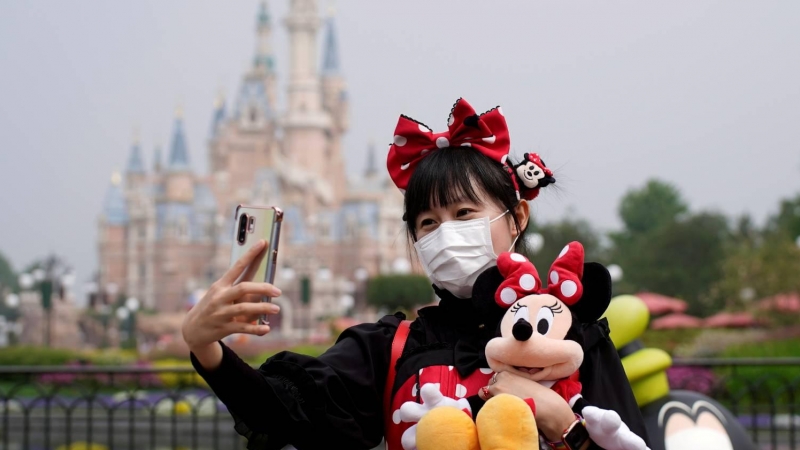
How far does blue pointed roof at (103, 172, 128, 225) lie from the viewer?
6881 centimetres

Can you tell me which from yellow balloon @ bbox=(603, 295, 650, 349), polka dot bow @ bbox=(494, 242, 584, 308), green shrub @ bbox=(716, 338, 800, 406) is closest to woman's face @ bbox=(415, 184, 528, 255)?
polka dot bow @ bbox=(494, 242, 584, 308)

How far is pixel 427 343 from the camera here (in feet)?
7.11

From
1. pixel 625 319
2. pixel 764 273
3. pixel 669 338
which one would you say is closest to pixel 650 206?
pixel 764 273

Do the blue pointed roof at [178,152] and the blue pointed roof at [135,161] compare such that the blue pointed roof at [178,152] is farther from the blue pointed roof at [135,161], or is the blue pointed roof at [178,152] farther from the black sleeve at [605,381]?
the black sleeve at [605,381]

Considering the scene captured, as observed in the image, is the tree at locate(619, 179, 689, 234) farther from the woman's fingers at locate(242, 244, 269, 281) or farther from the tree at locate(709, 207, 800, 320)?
the woman's fingers at locate(242, 244, 269, 281)

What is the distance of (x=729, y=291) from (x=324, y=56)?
1840 inches

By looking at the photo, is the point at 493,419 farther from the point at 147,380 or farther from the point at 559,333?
the point at 147,380

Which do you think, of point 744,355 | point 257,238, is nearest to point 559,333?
point 257,238

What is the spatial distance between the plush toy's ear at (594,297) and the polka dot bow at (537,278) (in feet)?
0.08

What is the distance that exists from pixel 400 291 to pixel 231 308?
Answer: 4001 centimetres

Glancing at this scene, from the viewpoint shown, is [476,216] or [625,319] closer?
[476,216]

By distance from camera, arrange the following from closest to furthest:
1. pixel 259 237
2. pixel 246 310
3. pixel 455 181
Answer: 1. pixel 246 310
2. pixel 259 237
3. pixel 455 181

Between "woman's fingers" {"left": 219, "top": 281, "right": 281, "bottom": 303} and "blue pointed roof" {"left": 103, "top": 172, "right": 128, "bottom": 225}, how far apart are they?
226ft

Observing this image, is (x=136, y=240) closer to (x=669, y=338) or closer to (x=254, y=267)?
(x=669, y=338)
